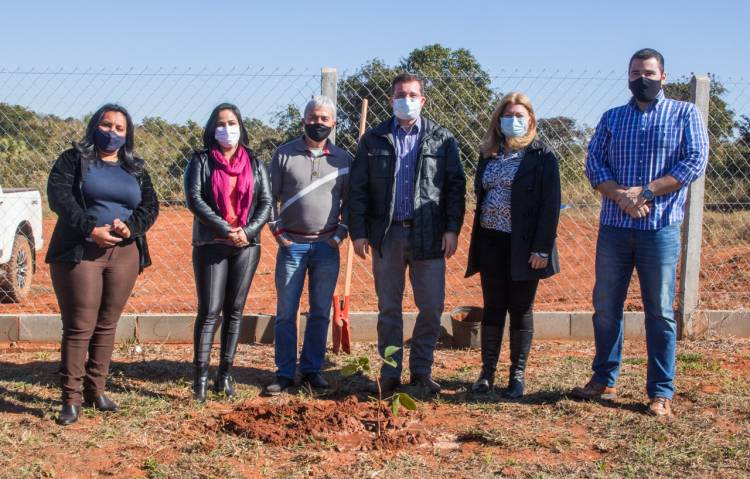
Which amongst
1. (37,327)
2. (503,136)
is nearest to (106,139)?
(503,136)

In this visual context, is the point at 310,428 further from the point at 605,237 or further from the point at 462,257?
the point at 462,257

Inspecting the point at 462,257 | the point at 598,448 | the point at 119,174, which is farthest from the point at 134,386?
the point at 462,257

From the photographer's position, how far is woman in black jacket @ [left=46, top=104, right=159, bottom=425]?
468 centimetres

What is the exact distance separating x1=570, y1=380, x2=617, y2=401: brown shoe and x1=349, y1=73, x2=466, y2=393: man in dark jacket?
3.32 ft

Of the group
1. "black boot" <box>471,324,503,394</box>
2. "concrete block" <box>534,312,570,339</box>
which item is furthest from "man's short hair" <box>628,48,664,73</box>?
"concrete block" <box>534,312,570,339</box>

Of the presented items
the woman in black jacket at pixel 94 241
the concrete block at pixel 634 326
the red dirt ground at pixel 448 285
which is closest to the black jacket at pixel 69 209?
the woman in black jacket at pixel 94 241

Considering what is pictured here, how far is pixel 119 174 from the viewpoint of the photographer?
15.9ft

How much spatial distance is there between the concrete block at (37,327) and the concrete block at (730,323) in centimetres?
536

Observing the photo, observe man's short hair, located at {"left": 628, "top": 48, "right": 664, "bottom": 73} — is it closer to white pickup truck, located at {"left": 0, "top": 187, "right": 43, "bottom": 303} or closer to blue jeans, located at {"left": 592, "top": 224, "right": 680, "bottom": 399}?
blue jeans, located at {"left": 592, "top": 224, "right": 680, "bottom": 399}

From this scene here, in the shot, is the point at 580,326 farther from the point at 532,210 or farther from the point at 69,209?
the point at 69,209

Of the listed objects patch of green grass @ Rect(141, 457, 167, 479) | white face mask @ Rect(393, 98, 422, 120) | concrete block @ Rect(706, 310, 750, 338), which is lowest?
patch of green grass @ Rect(141, 457, 167, 479)

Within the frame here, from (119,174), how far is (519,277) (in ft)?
7.92

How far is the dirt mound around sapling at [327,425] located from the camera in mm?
4430

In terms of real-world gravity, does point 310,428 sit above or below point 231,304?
below
